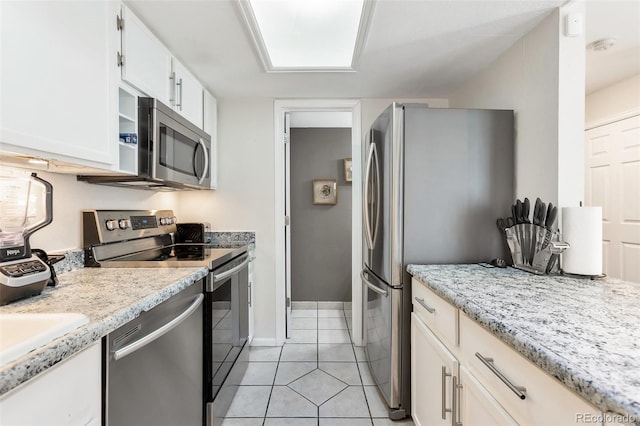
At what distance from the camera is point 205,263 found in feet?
4.90

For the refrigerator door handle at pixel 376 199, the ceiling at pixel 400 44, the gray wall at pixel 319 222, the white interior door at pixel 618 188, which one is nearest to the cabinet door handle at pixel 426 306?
the refrigerator door handle at pixel 376 199

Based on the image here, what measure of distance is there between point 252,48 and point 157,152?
2.76ft

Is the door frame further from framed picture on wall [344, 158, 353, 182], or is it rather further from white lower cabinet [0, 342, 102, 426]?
white lower cabinet [0, 342, 102, 426]

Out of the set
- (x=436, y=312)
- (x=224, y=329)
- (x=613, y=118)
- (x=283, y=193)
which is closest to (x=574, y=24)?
(x=436, y=312)

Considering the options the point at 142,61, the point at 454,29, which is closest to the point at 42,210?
the point at 142,61

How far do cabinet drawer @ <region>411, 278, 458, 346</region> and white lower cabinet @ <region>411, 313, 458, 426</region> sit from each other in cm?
4

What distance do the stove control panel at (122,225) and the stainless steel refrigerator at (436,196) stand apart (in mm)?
1578

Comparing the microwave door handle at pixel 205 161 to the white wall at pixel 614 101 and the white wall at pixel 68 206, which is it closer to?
the white wall at pixel 68 206

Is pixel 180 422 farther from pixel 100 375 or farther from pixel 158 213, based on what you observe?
pixel 158 213

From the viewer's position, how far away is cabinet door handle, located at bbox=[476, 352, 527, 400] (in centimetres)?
71

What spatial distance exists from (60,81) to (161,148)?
21.1 inches

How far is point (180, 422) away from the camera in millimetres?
1213

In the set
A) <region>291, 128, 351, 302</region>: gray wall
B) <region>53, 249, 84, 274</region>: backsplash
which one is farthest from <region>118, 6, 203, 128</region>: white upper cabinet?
<region>291, 128, 351, 302</region>: gray wall

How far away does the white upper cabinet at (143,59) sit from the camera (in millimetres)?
1333
